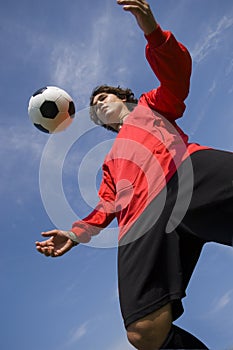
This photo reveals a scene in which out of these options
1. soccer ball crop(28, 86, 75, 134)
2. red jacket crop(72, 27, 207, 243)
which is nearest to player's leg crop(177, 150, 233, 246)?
red jacket crop(72, 27, 207, 243)

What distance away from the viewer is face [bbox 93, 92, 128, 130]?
182 inches

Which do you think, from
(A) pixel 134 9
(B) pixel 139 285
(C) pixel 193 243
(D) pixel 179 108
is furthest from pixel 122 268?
(A) pixel 134 9

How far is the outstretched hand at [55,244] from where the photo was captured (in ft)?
12.6

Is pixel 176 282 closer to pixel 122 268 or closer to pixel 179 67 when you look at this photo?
pixel 122 268

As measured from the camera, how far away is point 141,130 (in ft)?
13.4

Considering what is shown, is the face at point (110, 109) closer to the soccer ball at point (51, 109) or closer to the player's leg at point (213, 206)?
the soccer ball at point (51, 109)

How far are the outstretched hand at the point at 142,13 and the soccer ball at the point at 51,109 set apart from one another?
7.40 feet

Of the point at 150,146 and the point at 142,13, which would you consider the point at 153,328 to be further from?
the point at 142,13

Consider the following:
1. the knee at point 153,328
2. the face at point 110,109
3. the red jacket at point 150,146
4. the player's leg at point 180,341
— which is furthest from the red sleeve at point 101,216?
the player's leg at point 180,341

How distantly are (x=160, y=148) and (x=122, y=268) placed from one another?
3.48 feet

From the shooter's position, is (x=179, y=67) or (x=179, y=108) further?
(x=179, y=108)

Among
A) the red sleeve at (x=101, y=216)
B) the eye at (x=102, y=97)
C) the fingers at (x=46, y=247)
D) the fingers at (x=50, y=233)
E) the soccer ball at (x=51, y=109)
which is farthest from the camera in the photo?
the soccer ball at (x=51, y=109)

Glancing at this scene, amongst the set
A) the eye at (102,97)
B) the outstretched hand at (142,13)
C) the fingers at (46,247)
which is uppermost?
Answer: the outstretched hand at (142,13)

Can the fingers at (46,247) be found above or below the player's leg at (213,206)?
below
